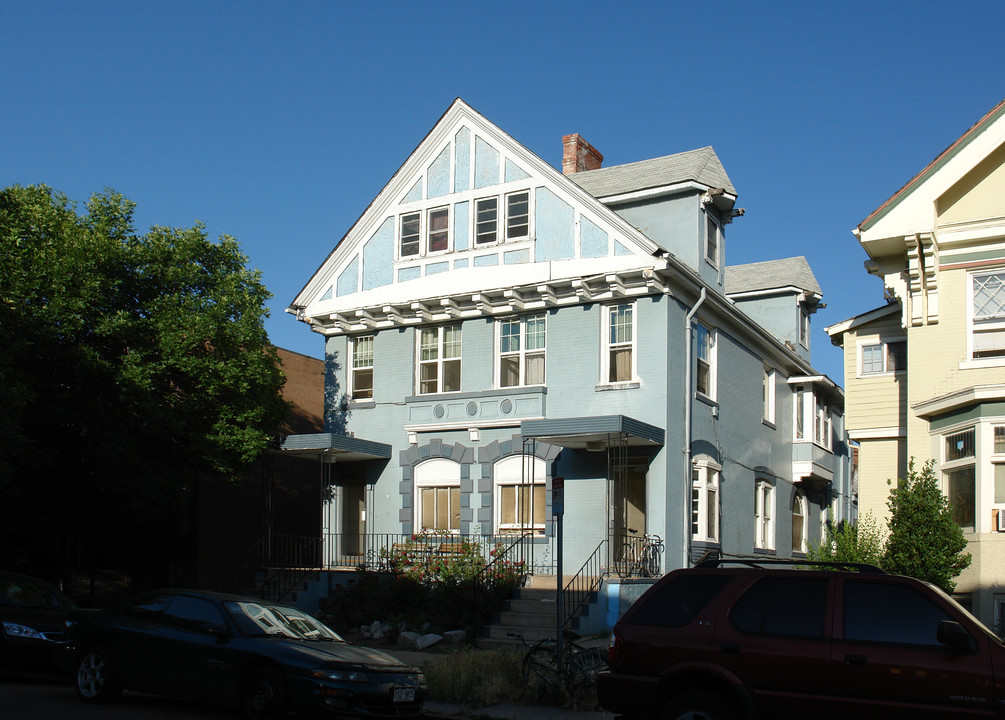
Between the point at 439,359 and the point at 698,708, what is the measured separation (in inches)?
578

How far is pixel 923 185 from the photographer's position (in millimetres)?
17188

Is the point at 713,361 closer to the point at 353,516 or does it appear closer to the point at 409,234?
the point at 409,234

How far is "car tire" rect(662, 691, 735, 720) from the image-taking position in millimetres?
8664

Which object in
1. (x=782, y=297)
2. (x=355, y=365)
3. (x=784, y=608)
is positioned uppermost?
(x=782, y=297)

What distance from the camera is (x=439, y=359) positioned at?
2280 cm

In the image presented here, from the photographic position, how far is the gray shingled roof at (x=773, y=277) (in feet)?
95.0

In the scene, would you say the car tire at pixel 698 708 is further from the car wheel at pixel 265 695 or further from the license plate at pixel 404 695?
the car wheel at pixel 265 695

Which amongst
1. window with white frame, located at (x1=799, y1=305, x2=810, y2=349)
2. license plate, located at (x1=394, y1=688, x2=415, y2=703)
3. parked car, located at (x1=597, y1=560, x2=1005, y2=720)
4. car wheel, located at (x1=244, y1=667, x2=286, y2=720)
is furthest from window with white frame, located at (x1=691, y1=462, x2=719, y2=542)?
car wheel, located at (x1=244, y1=667, x2=286, y2=720)

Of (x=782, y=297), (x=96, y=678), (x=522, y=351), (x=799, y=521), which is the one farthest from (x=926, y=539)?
(x=782, y=297)

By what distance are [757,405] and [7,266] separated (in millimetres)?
16719

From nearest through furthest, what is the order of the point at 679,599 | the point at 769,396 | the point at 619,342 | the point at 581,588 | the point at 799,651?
the point at 799,651 → the point at 679,599 → the point at 581,588 → the point at 619,342 → the point at 769,396

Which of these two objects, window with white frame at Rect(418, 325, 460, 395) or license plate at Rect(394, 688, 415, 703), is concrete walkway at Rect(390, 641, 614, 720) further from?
→ window with white frame at Rect(418, 325, 460, 395)

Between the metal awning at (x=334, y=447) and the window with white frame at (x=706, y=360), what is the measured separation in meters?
7.02

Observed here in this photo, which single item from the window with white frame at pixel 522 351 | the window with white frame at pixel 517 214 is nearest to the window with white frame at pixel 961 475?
the window with white frame at pixel 522 351
